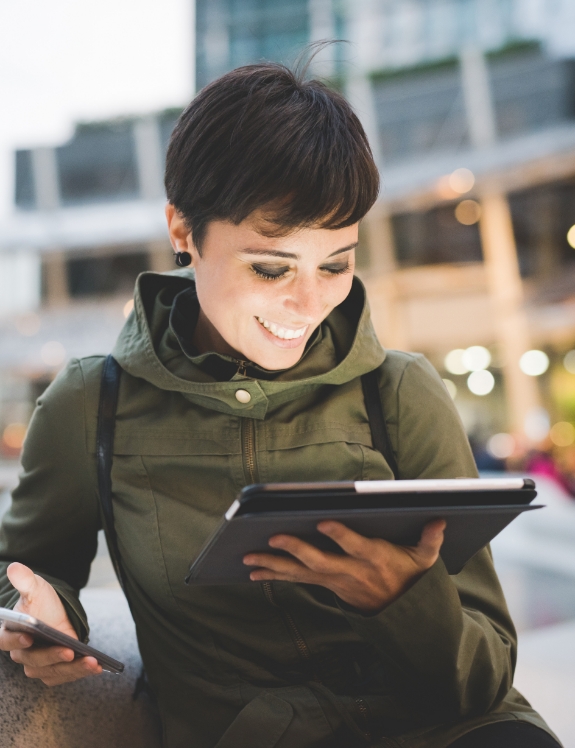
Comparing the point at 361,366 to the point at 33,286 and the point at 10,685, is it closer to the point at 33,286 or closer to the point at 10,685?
the point at 10,685

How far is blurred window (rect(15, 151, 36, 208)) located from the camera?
18.2m

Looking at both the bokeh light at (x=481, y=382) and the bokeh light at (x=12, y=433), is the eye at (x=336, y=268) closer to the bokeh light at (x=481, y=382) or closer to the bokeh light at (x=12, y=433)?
the bokeh light at (x=481, y=382)

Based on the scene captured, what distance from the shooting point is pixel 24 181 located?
59.8ft

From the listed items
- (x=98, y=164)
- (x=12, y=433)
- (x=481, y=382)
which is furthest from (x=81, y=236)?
(x=481, y=382)

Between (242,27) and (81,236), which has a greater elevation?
(242,27)

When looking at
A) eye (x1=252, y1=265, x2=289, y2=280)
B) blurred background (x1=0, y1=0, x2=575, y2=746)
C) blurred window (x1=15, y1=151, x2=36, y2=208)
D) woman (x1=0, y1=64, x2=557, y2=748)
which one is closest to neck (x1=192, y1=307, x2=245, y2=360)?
woman (x1=0, y1=64, x2=557, y2=748)

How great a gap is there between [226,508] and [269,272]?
1.32 ft

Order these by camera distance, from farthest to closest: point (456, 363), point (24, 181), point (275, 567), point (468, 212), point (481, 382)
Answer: point (24, 181) < point (468, 212) < point (456, 363) < point (481, 382) < point (275, 567)

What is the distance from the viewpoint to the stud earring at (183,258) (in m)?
1.35

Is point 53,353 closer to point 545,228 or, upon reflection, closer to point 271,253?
point 545,228

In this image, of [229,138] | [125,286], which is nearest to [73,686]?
[229,138]

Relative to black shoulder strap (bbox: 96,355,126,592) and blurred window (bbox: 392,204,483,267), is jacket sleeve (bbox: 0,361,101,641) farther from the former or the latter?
blurred window (bbox: 392,204,483,267)

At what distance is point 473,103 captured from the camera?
15.5 metres

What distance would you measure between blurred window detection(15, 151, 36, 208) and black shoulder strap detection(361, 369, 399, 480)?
18407 mm
